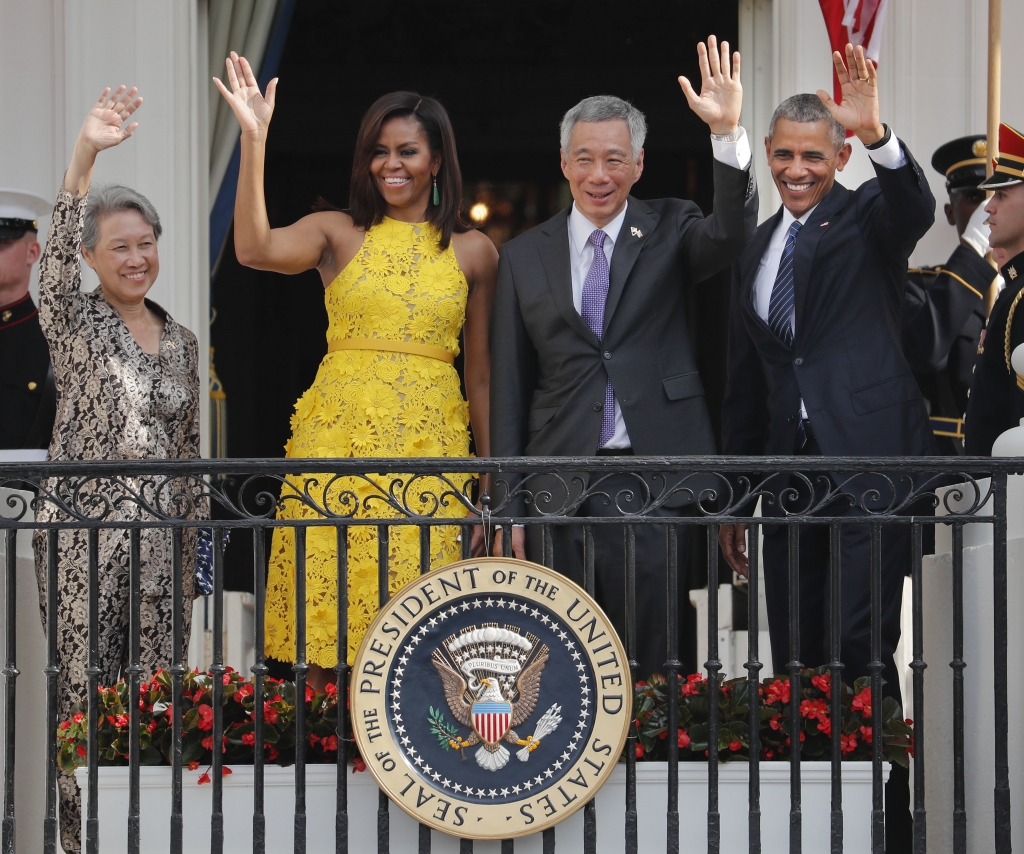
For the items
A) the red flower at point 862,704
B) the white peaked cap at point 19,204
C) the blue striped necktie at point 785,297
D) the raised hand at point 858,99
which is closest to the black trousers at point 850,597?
the red flower at point 862,704

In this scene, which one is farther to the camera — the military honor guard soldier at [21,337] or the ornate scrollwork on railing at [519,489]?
the military honor guard soldier at [21,337]

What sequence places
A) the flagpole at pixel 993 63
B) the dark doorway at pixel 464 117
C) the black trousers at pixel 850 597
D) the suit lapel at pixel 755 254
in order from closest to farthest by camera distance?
the black trousers at pixel 850 597 < the suit lapel at pixel 755 254 < the flagpole at pixel 993 63 < the dark doorway at pixel 464 117

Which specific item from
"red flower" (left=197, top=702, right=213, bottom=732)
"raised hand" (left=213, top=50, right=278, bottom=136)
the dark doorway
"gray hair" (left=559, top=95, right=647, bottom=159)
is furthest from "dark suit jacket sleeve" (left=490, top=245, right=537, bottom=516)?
the dark doorway

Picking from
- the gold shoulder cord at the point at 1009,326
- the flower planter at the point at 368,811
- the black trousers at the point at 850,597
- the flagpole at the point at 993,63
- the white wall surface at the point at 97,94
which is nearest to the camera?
the flower planter at the point at 368,811

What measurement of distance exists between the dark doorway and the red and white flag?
2.62 meters

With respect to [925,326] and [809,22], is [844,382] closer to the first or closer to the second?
[925,326]

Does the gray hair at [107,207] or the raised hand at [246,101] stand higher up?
the raised hand at [246,101]

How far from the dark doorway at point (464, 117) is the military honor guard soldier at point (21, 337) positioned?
2832 millimetres

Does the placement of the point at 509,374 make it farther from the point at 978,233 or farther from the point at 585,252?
the point at 978,233

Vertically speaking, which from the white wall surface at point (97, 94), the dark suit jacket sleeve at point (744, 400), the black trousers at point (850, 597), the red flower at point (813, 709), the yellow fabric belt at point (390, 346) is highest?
the white wall surface at point (97, 94)

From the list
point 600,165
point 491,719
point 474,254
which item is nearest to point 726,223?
point 600,165

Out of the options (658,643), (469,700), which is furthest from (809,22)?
(469,700)

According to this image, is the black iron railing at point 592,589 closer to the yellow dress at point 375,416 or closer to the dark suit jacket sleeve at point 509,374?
the dark suit jacket sleeve at point 509,374

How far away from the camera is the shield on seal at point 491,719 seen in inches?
143
